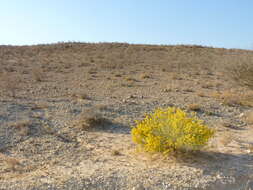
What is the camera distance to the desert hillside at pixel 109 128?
5.14 metres

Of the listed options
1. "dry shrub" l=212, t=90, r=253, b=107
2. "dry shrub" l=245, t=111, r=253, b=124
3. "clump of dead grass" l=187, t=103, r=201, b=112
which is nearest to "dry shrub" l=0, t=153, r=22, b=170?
"clump of dead grass" l=187, t=103, r=201, b=112

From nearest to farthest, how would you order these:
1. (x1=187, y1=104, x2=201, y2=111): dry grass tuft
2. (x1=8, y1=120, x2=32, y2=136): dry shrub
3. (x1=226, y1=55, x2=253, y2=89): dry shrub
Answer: (x1=8, y1=120, x2=32, y2=136): dry shrub
(x1=187, y1=104, x2=201, y2=111): dry grass tuft
(x1=226, y1=55, x2=253, y2=89): dry shrub

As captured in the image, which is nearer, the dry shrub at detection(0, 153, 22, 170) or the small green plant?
the dry shrub at detection(0, 153, 22, 170)

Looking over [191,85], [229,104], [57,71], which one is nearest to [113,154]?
[229,104]

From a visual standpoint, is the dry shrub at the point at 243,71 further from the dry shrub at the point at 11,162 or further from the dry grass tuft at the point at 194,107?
the dry shrub at the point at 11,162

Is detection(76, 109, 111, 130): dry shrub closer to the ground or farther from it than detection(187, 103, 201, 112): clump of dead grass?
closer to the ground

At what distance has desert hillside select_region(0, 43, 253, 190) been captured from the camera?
5.14 metres

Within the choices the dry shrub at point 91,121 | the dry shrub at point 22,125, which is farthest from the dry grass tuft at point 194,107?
the dry shrub at point 22,125

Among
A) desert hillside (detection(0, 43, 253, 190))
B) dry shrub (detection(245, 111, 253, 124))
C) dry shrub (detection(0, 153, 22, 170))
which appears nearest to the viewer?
desert hillside (detection(0, 43, 253, 190))

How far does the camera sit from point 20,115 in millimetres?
8375

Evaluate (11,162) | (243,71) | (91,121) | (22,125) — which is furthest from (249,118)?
(11,162)

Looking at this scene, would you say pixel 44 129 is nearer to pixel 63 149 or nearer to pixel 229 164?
pixel 63 149

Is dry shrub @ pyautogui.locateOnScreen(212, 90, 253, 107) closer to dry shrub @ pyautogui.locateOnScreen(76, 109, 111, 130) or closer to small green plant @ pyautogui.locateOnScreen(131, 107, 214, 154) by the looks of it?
dry shrub @ pyautogui.locateOnScreen(76, 109, 111, 130)

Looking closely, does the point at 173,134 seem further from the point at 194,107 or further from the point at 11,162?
the point at 194,107
